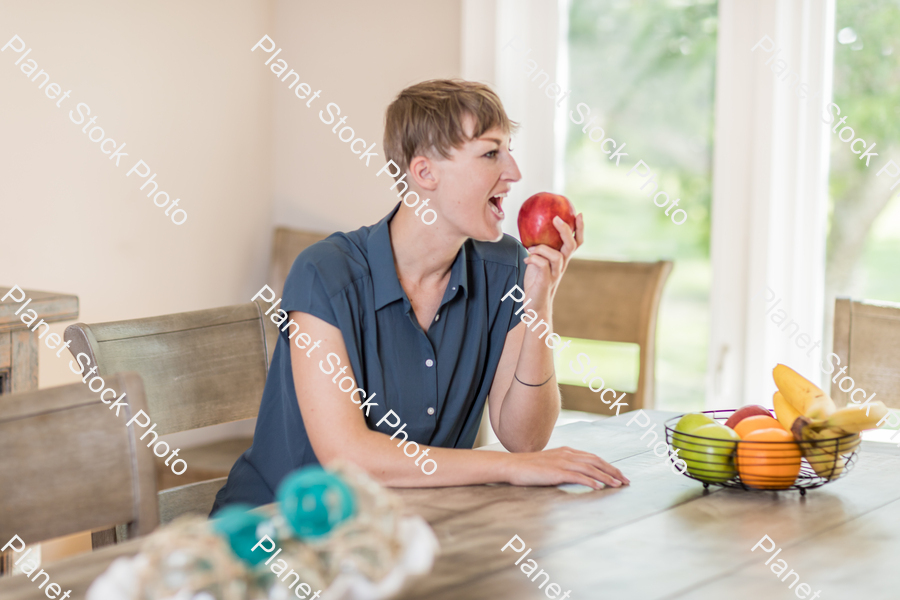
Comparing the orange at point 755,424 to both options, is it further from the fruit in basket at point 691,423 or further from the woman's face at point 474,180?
the woman's face at point 474,180

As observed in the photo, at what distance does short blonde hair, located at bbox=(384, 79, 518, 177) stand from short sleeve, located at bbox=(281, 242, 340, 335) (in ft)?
0.87

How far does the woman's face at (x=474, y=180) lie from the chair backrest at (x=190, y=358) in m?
Answer: 0.43

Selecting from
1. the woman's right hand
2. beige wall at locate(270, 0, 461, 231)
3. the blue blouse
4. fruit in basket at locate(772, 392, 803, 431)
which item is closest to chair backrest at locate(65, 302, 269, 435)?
the blue blouse

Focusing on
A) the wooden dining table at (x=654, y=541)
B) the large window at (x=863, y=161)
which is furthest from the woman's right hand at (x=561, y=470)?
the large window at (x=863, y=161)

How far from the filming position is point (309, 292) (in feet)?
4.48

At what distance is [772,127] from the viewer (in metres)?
2.42

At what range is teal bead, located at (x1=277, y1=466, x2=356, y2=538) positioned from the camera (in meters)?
0.66

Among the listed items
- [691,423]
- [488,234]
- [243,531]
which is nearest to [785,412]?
[691,423]

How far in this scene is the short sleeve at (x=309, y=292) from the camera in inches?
53.4

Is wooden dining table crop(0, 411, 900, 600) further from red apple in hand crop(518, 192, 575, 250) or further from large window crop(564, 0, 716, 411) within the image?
large window crop(564, 0, 716, 411)

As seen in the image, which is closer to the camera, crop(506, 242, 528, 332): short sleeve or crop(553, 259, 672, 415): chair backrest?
crop(506, 242, 528, 332): short sleeve

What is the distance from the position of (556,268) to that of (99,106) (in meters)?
1.68

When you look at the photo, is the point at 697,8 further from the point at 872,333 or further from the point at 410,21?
the point at 872,333

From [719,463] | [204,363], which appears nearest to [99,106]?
[204,363]
